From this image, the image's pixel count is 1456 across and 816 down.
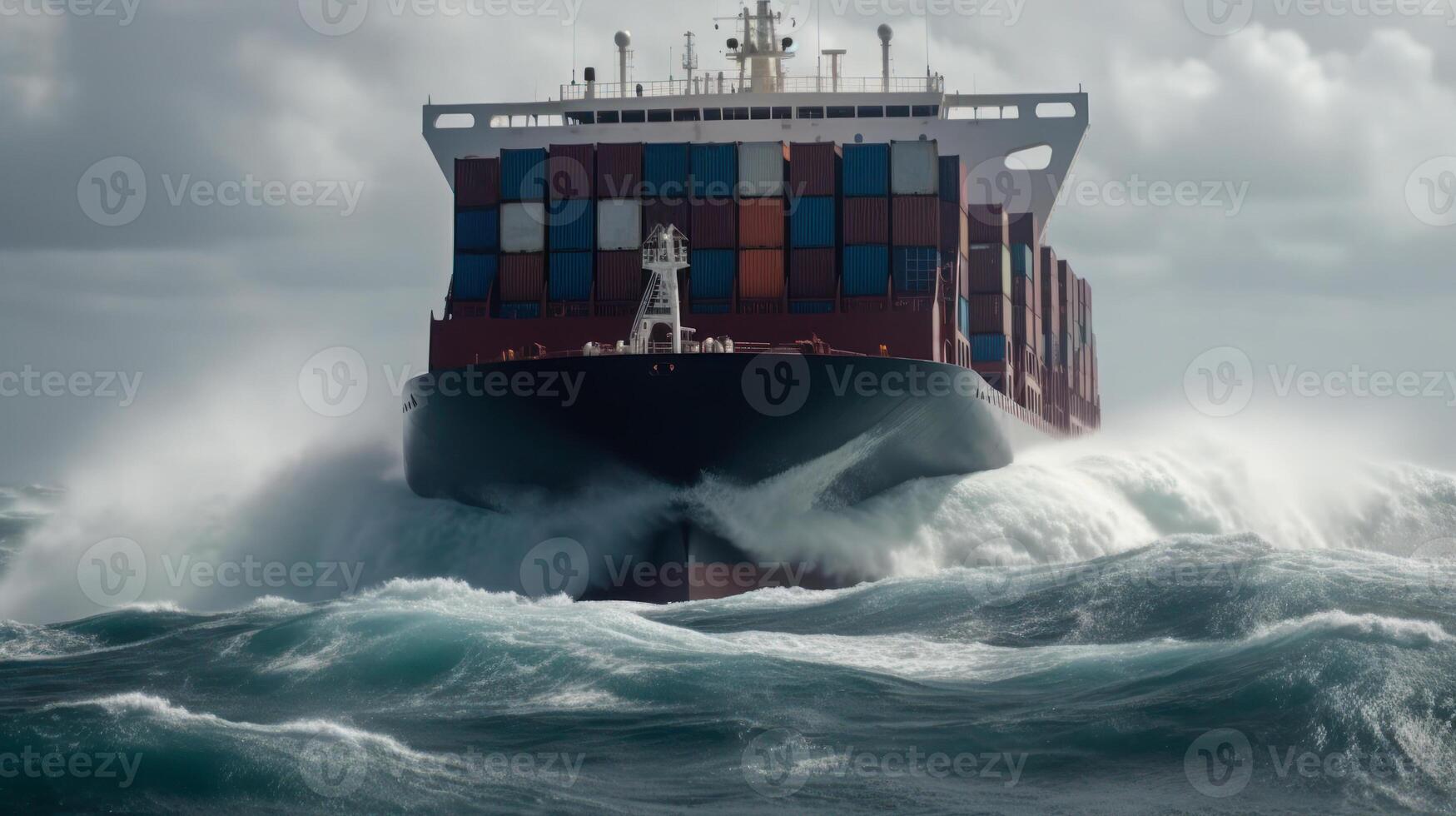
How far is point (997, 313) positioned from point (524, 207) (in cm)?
1227

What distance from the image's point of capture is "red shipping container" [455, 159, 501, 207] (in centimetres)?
3312

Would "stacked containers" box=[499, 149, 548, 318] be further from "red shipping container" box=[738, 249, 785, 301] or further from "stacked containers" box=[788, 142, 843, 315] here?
"stacked containers" box=[788, 142, 843, 315]

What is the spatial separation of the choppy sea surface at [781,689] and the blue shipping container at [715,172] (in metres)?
7.63

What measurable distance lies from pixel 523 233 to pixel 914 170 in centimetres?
839

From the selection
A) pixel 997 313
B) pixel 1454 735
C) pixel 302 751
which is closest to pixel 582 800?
pixel 302 751

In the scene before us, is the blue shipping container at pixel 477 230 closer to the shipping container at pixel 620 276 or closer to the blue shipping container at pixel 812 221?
the shipping container at pixel 620 276

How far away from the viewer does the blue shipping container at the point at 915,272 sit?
32.0 meters

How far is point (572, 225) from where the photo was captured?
106 ft

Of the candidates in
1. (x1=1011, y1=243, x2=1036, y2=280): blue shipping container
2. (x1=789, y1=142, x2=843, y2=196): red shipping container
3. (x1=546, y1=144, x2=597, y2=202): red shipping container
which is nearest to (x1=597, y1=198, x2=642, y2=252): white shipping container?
(x1=546, y1=144, x2=597, y2=202): red shipping container

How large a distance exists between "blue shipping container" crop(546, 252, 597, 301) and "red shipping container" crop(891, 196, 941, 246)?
634cm

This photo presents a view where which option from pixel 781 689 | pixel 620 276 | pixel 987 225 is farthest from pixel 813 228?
pixel 781 689

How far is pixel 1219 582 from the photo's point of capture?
2103 cm

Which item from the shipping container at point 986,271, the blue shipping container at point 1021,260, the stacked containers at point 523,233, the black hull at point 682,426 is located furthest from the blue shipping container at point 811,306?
the blue shipping container at point 1021,260

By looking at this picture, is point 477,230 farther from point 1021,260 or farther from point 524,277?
point 1021,260
